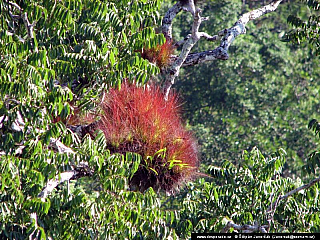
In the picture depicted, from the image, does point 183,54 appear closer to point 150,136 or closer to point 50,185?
point 150,136

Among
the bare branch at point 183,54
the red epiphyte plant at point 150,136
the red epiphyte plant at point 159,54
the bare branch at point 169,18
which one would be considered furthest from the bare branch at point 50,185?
the bare branch at point 169,18

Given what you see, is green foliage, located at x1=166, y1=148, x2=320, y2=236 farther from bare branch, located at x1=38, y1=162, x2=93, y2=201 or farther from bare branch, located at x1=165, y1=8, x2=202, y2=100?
bare branch, located at x1=165, y1=8, x2=202, y2=100

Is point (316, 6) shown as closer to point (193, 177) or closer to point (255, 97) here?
point (193, 177)

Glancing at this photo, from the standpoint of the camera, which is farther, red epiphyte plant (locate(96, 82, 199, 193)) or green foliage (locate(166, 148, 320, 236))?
red epiphyte plant (locate(96, 82, 199, 193))

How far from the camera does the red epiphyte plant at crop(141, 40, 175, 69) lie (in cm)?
518

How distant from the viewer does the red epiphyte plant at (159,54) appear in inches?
204

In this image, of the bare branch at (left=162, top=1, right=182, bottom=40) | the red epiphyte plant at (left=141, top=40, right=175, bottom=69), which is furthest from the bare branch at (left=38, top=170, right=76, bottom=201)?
the bare branch at (left=162, top=1, right=182, bottom=40)

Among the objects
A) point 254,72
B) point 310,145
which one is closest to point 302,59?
point 254,72

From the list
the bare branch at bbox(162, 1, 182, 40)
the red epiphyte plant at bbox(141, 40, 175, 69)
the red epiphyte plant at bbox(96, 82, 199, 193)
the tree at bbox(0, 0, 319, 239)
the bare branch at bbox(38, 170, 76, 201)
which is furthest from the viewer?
the bare branch at bbox(162, 1, 182, 40)

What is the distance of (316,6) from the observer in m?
5.25

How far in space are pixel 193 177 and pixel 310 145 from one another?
760cm

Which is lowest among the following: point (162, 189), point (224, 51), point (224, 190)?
point (162, 189)

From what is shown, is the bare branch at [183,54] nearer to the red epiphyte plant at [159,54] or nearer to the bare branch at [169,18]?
the red epiphyte plant at [159,54]

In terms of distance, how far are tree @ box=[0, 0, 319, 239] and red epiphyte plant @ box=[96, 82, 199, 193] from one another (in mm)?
48
